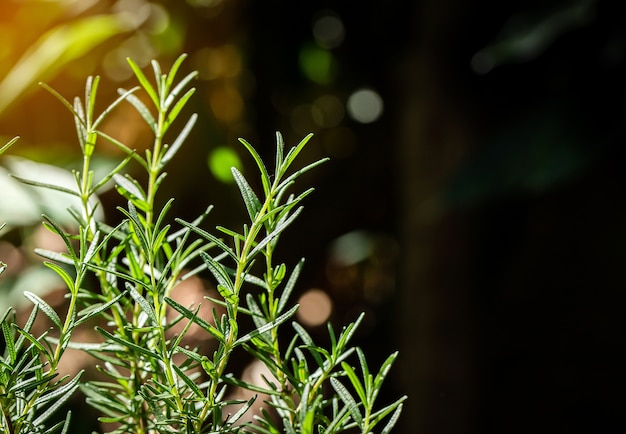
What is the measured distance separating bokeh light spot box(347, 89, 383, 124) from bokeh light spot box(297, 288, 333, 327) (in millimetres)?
345

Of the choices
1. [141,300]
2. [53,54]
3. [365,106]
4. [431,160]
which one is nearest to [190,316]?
[141,300]

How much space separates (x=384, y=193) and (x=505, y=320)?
35cm

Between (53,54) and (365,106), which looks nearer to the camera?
(53,54)

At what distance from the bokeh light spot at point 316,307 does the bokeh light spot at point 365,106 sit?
345 mm

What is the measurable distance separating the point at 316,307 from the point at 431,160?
327 millimetres

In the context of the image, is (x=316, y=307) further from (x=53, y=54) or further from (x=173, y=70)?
(x=173, y=70)

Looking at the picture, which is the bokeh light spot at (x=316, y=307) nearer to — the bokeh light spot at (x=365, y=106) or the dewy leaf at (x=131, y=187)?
the bokeh light spot at (x=365, y=106)

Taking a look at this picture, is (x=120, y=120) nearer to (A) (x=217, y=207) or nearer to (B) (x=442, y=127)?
(A) (x=217, y=207)

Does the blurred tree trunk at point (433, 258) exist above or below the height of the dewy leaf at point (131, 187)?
above

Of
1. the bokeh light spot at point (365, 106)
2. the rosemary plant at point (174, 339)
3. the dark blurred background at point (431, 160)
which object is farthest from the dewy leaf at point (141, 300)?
the bokeh light spot at point (365, 106)

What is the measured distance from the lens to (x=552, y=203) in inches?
46.2

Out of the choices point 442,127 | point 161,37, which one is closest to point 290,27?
point 161,37

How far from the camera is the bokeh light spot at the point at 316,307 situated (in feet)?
3.74

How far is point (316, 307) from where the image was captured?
1.17 meters
